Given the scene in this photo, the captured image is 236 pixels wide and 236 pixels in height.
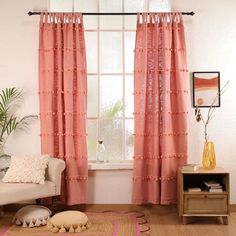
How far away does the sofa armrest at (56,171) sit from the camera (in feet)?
15.1

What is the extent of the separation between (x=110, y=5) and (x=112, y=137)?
5.14 feet

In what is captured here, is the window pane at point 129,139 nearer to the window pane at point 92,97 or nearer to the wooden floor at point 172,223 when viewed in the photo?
the window pane at point 92,97

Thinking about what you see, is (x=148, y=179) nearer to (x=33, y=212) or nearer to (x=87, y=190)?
(x=87, y=190)

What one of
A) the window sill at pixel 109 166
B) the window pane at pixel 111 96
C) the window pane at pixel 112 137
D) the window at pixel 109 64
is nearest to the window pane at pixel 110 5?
the window at pixel 109 64

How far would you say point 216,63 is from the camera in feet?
16.8

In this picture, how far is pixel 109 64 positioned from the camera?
5246mm

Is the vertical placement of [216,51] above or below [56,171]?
above

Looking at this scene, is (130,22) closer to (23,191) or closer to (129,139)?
(129,139)

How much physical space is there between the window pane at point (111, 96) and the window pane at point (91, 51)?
208 millimetres

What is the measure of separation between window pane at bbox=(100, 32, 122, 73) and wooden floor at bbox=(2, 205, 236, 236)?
1.62 m

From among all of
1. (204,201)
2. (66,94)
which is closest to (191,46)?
(66,94)

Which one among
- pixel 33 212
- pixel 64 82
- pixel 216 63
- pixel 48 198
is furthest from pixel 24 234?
pixel 216 63

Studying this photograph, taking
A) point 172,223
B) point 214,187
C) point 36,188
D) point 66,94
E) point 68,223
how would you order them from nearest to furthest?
1. point 68,223
2. point 36,188
3. point 214,187
4. point 172,223
5. point 66,94

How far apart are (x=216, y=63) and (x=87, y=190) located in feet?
6.86
